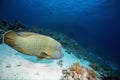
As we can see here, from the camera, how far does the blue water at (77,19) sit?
4166cm

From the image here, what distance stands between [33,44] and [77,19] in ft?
176

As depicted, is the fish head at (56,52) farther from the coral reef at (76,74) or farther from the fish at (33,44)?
the coral reef at (76,74)

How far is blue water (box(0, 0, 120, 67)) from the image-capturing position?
41.7m

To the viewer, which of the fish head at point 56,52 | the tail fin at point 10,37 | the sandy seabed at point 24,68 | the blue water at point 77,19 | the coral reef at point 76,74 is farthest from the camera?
the blue water at point 77,19

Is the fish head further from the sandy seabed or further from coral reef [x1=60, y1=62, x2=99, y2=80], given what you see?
coral reef [x1=60, y1=62, x2=99, y2=80]

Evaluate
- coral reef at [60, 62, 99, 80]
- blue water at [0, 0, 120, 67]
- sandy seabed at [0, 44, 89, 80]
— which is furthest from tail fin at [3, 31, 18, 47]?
blue water at [0, 0, 120, 67]

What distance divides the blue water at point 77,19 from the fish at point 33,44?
27.7 metres

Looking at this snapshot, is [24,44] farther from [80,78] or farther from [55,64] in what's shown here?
[55,64]

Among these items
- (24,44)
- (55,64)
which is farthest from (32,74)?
(24,44)

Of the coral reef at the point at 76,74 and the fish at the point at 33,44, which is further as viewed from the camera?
the coral reef at the point at 76,74

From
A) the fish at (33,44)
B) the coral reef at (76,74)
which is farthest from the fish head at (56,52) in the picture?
the coral reef at (76,74)

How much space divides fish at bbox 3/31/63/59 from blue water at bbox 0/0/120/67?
27683 millimetres

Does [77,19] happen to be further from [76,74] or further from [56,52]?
[56,52]

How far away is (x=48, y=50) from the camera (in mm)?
3123
